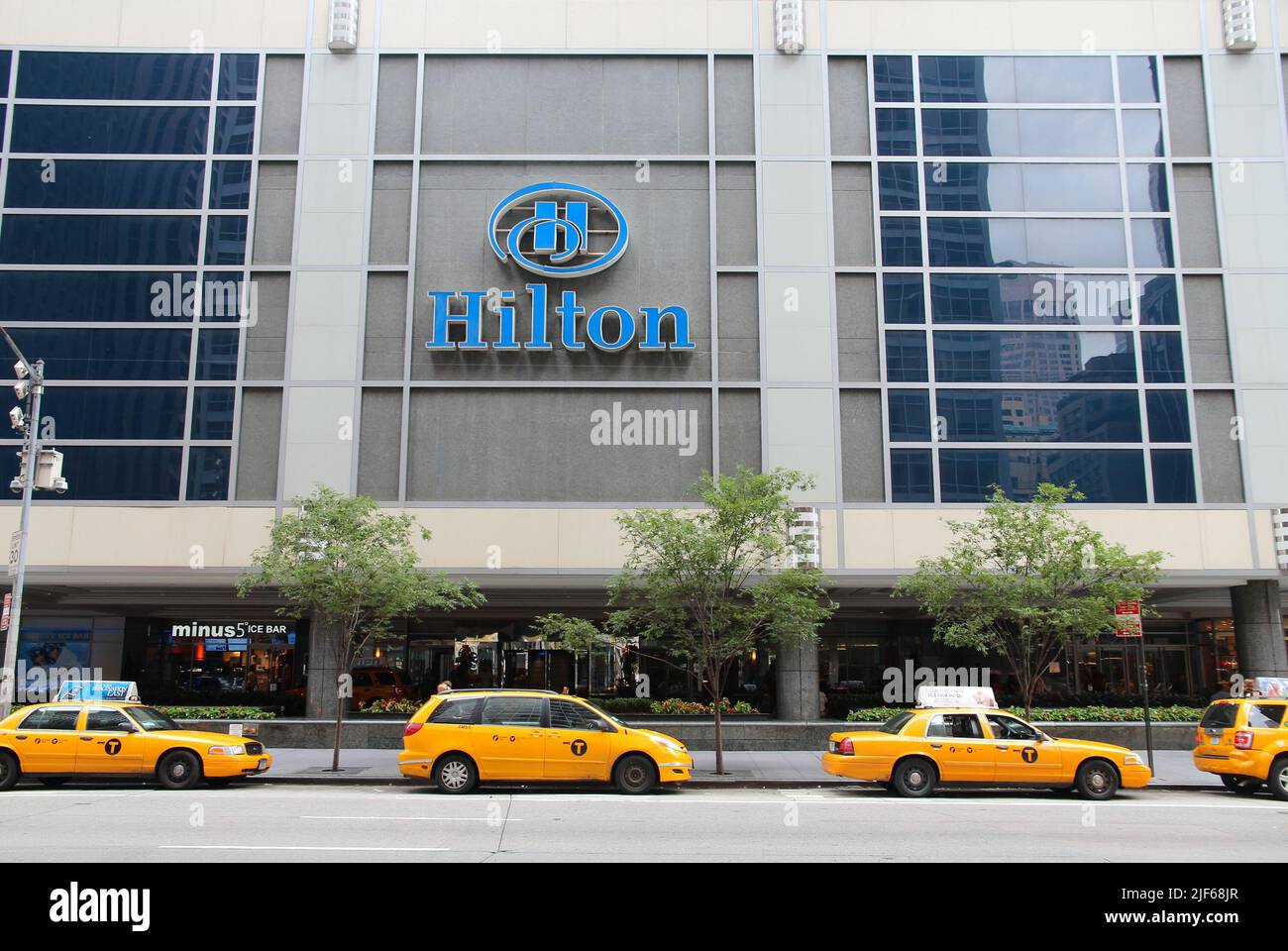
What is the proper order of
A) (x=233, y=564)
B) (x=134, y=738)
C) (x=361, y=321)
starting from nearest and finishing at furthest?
(x=134, y=738) < (x=233, y=564) < (x=361, y=321)

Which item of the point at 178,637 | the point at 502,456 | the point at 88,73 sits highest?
the point at 88,73

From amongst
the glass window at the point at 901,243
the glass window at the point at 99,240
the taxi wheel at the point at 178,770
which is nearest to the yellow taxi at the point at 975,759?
the taxi wheel at the point at 178,770

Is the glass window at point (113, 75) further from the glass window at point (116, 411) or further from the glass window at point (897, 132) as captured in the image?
the glass window at point (897, 132)

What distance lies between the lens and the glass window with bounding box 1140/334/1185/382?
26141mm

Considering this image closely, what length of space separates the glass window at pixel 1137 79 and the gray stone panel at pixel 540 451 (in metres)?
14.9

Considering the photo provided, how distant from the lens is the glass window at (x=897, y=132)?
89.4 ft

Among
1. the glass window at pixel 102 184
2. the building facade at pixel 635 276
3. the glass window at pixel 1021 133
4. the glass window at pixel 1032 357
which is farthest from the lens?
the glass window at pixel 1021 133

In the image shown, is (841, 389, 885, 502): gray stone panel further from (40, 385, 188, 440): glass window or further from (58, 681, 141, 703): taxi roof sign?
(40, 385, 188, 440): glass window

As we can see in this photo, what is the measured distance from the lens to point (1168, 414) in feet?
85.0

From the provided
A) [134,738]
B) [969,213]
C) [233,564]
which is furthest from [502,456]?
[969,213]

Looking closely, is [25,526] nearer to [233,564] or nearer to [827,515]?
[233,564]

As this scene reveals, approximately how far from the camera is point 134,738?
16.1 m

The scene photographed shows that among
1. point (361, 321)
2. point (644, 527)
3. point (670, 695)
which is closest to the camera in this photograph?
point (644, 527)

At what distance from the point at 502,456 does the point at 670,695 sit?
8908 millimetres
